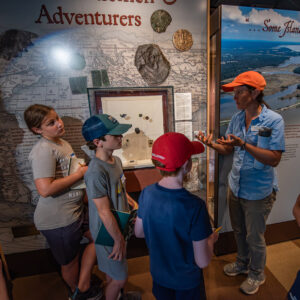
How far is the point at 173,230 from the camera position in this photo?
1.00m

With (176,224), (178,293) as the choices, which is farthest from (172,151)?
(178,293)

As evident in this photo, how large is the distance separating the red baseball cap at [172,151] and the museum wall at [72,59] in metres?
1.22

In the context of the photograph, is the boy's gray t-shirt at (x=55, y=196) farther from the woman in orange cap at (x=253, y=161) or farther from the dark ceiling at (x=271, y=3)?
the dark ceiling at (x=271, y=3)

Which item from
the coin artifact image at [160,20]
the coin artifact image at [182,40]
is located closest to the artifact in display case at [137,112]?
the coin artifact image at [182,40]

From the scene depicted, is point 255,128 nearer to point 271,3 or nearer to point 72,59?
point 271,3

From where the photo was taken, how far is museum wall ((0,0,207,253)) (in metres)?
A: 1.78

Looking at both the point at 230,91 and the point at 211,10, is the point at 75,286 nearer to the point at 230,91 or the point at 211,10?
the point at 230,91

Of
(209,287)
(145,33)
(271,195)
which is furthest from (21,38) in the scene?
(209,287)

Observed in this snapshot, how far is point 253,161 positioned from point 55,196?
1794 mm

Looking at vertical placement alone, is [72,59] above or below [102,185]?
above

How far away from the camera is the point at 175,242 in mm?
1019

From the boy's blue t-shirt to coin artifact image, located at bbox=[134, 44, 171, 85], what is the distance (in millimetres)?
1397

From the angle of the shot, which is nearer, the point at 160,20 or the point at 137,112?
the point at 160,20

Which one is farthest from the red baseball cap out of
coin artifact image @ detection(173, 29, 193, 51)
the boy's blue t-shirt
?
coin artifact image @ detection(173, 29, 193, 51)
